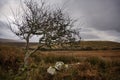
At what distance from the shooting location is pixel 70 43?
1577cm

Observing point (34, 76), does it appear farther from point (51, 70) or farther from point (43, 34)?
point (43, 34)

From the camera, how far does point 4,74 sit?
15.8 m

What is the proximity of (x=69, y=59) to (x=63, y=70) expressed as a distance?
5374 millimetres

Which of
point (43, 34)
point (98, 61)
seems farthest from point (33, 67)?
point (98, 61)

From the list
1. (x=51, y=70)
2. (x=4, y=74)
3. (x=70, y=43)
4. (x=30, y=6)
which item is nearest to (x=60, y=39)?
(x=70, y=43)

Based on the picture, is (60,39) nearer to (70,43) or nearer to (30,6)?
(70,43)

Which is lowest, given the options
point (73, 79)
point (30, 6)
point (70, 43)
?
point (73, 79)

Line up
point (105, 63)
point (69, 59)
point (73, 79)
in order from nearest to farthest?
point (73, 79) → point (105, 63) → point (69, 59)

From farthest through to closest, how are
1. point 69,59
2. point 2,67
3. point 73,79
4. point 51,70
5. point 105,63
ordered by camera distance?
point 69,59
point 105,63
point 2,67
point 51,70
point 73,79

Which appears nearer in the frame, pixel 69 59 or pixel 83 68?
pixel 83 68

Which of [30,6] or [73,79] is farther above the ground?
→ [30,6]

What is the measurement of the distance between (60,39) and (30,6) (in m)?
3.97

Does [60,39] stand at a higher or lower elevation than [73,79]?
higher

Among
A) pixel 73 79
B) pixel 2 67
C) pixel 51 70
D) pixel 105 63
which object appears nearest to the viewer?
pixel 73 79
